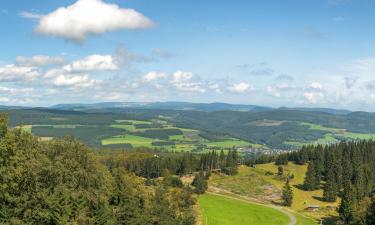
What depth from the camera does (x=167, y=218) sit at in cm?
9919

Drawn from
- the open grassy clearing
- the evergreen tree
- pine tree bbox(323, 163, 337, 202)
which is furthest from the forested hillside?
pine tree bbox(323, 163, 337, 202)

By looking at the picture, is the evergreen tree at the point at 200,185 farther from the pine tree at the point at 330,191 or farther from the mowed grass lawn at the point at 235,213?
the pine tree at the point at 330,191

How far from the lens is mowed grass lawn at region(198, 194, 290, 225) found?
435ft

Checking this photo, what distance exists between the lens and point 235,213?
14350 cm

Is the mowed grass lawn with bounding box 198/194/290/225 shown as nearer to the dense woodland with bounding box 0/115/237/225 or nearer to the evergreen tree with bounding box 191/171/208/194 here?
the evergreen tree with bounding box 191/171/208/194

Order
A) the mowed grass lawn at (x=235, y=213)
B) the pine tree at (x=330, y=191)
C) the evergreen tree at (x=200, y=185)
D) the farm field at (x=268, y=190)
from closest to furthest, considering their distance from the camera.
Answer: the mowed grass lawn at (x=235, y=213) < the farm field at (x=268, y=190) < the evergreen tree at (x=200, y=185) < the pine tree at (x=330, y=191)

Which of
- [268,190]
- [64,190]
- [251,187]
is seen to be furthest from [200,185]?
[64,190]

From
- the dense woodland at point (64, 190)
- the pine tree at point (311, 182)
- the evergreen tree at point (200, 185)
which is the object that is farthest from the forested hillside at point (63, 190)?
the pine tree at point (311, 182)

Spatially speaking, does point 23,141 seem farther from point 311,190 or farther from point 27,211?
point 311,190

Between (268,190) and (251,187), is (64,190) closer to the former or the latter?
(251,187)

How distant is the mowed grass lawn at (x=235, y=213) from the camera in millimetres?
132625

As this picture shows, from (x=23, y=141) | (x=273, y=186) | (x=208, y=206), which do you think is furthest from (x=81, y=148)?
(x=273, y=186)

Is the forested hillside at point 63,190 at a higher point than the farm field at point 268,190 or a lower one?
higher

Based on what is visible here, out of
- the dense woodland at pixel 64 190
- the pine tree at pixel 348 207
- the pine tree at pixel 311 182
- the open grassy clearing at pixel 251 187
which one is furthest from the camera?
the pine tree at pixel 311 182
